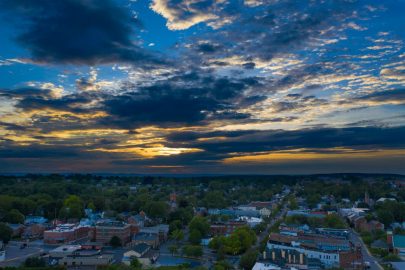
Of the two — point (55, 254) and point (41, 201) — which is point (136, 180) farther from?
point (55, 254)

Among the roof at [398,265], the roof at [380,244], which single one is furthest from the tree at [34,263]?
the roof at [380,244]

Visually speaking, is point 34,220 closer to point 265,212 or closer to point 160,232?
point 160,232

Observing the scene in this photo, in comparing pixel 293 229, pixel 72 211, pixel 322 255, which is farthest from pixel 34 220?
pixel 322 255

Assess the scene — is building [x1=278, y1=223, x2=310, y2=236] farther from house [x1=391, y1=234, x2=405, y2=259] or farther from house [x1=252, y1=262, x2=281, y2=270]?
house [x1=252, y1=262, x2=281, y2=270]

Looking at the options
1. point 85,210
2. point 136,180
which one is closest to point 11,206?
point 85,210

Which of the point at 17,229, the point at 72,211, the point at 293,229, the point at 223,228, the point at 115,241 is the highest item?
the point at 72,211
